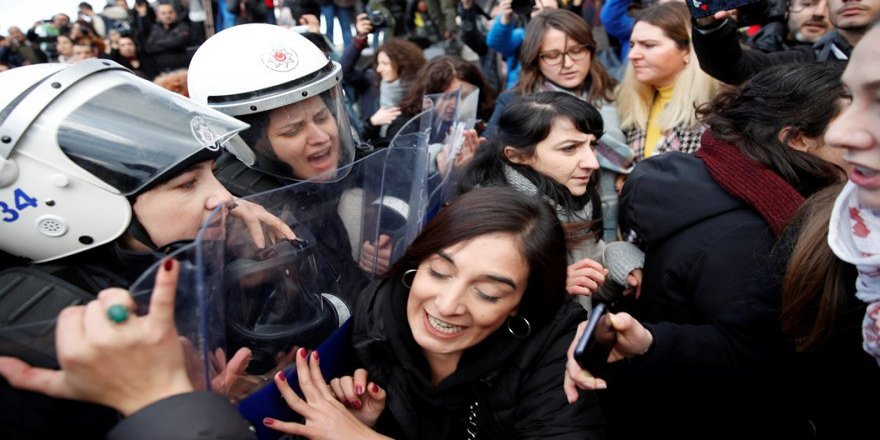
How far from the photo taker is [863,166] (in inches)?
47.9

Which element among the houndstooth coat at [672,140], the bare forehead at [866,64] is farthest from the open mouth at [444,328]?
the houndstooth coat at [672,140]

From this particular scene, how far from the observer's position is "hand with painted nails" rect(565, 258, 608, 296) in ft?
6.75

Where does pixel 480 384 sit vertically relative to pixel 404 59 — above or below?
above

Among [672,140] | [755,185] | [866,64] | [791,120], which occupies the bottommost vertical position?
[672,140]

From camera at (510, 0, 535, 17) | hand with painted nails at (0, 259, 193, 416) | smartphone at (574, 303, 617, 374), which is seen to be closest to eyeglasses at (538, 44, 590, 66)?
camera at (510, 0, 535, 17)

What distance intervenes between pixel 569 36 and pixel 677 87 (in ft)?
2.55

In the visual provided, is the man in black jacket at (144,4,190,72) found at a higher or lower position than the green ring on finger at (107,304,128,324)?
lower

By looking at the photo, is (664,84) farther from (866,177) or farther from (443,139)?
(866,177)

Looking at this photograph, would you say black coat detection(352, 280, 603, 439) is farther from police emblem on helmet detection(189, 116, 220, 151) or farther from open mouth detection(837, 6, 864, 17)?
open mouth detection(837, 6, 864, 17)

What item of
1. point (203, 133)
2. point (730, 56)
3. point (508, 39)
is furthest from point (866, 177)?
point (508, 39)

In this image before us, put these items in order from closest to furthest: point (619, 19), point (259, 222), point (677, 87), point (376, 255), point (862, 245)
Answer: point (862, 245), point (259, 222), point (376, 255), point (677, 87), point (619, 19)

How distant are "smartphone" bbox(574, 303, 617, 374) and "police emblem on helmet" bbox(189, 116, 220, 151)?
3.91ft

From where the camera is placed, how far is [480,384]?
5.55ft

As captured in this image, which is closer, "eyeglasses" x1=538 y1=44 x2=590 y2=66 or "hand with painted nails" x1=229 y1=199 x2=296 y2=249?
"hand with painted nails" x1=229 y1=199 x2=296 y2=249
